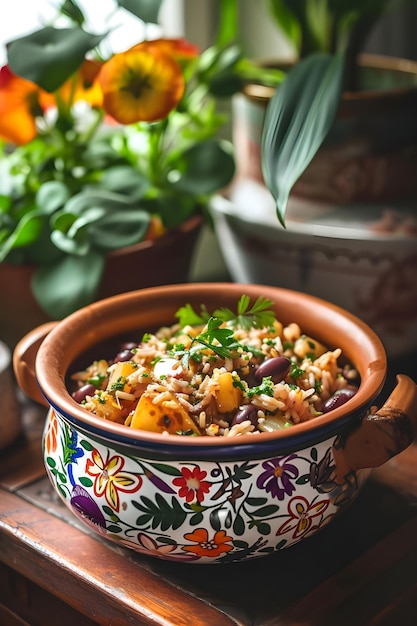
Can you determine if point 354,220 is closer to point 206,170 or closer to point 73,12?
point 206,170

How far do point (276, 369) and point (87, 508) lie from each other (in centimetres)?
18

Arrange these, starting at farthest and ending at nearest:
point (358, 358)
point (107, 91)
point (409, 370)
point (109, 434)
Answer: point (409, 370)
point (107, 91)
point (358, 358)
point (109, 434)

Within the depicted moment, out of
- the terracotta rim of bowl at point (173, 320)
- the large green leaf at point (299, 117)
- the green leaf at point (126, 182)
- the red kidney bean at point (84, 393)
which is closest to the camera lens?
the terracotta rim of bowl at point (173, 320)

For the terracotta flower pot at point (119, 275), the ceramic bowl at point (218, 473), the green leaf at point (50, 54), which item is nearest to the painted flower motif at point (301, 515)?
the ceramic bowl at point (218, 473)

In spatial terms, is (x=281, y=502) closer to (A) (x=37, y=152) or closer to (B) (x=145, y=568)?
(B) (x=145, y=568)

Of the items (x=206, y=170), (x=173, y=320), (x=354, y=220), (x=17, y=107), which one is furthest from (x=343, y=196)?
(x=17, y=107)

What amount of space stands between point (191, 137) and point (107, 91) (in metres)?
0.19

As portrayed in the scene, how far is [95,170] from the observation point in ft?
3.01

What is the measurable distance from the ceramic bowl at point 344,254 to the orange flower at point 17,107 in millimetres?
223

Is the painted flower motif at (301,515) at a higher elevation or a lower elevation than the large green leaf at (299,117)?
lower

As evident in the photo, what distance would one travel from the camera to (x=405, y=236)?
0.84m

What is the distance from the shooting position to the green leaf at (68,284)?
2.63 feet

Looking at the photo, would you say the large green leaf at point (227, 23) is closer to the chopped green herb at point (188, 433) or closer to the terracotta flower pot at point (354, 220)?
the terracotta flower pot at point (354, 220)

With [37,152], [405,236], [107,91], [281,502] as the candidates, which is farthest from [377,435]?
[37,152]
